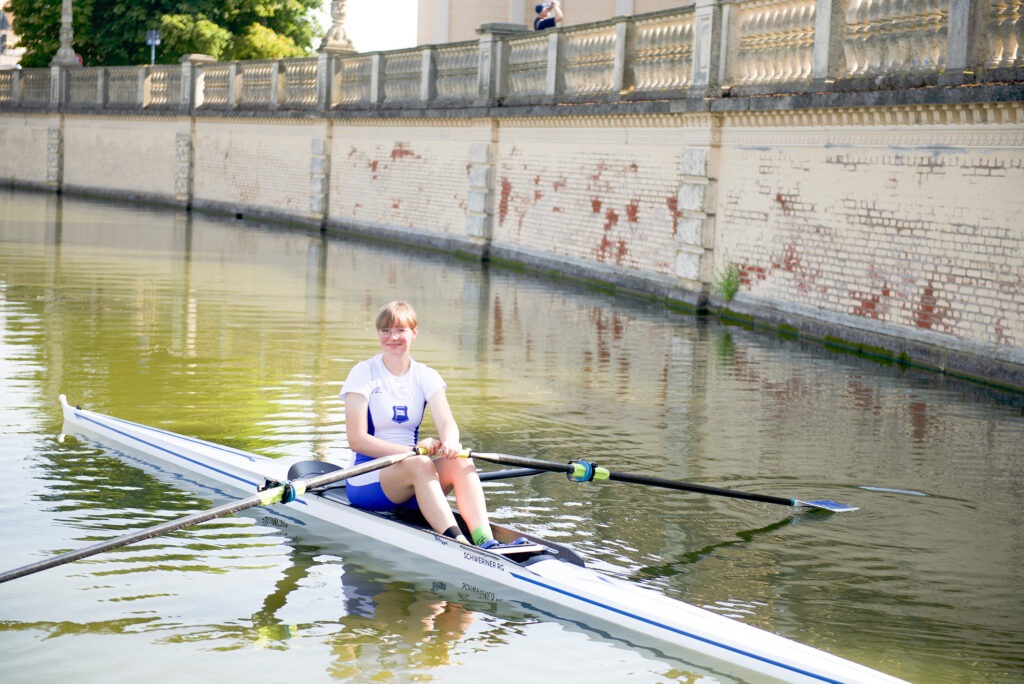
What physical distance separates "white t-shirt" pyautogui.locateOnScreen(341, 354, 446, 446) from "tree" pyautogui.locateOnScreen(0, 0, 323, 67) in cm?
3689

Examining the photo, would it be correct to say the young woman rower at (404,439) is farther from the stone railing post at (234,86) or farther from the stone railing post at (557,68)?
the stone railing post at (234,86)

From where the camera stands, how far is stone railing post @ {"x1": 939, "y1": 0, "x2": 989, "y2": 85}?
13.6 meters

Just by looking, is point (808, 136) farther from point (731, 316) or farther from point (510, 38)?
point (510, 38)

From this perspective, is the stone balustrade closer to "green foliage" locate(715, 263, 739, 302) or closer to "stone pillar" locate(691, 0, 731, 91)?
"stone pillar" locate(691, 0, 731, 91)

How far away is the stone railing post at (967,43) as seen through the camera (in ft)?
44.7

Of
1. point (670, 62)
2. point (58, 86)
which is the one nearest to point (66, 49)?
point (58, 86)

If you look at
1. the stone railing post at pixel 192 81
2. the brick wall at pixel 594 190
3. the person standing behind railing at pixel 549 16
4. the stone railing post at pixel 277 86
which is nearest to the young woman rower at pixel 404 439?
the brick wall at pixel 594 190

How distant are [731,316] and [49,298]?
7.82m

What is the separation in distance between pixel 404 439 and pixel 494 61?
1832 cm

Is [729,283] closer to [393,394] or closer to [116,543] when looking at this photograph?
[393,394]

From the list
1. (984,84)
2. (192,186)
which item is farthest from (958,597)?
(192,186)

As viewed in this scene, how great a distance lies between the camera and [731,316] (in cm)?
1812

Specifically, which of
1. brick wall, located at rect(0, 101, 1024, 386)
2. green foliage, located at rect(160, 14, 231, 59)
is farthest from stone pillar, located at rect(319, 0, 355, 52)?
green foliage, located at rect(160, 14, 231, 59)

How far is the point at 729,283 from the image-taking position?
59.7 ft
